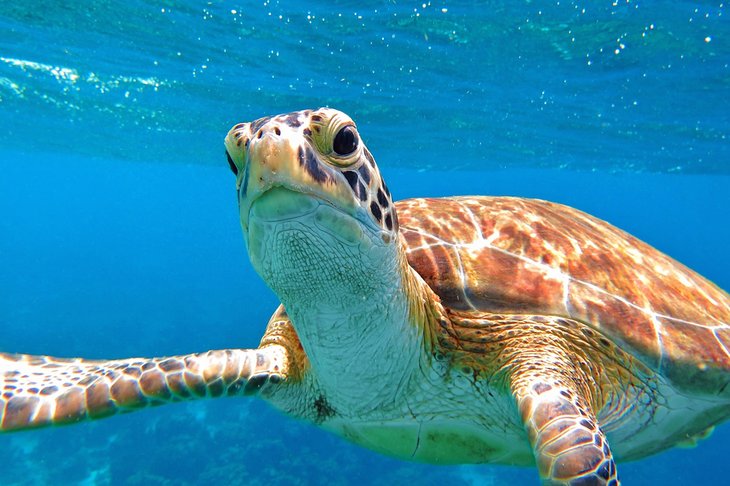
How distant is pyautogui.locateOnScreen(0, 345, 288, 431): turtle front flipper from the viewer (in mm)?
2707

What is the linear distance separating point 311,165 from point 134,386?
1.95m

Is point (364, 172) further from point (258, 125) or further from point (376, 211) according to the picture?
point (258, 125)

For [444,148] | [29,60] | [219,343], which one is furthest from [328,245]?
[444,148]

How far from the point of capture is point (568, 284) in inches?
109

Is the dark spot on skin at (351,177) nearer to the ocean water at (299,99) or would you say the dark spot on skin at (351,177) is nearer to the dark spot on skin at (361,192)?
the dark spot on skin at (361,192)

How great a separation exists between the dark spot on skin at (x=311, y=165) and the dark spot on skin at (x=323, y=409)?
171cm

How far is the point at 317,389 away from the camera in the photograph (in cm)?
288

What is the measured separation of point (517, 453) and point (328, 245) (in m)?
2.18

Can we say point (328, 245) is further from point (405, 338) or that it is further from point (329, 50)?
point (329, 50)

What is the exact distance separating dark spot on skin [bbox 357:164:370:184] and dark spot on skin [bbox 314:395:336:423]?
1600 millimetres

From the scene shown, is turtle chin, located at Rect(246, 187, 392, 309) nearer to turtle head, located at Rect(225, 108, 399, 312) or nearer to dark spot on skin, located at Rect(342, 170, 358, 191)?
turtle head, located at Rect(225, 108, 399, 312)

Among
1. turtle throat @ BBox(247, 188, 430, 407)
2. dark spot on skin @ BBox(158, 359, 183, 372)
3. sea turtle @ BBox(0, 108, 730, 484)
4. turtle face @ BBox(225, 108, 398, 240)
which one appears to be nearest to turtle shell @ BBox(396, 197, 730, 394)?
sea turtle @ BBox(0, 108, 730, 484)

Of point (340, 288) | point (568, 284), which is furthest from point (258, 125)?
point (568, 284)

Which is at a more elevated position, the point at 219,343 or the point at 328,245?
the point at 328,245
